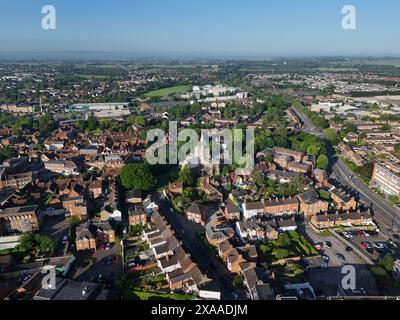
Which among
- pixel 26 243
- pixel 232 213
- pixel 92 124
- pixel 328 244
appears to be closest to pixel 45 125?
pixel 92 124

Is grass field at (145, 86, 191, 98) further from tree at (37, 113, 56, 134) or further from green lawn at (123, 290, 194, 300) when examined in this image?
green lawn at (123, 290, 194, 300)

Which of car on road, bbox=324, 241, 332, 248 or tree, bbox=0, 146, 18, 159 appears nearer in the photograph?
car on road, bbox=324, 241, 332, 248

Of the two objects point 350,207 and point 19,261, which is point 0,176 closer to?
point 19,261

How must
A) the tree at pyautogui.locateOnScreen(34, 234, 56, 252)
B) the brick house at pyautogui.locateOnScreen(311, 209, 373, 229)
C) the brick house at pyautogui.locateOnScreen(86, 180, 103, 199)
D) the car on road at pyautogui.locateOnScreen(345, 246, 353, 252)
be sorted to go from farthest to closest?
the brick house at pyautogui.locateOnScreen(86, 180, 103, 199)
the brick house at pyautogui.locateOnScreen(311, 209, 373, 229)
the car on road at pyautogui.locateOnScreen(345, 246, 353, 252)
the tree at pyautogui.locateOnScreen(34, 234, 56, 252)

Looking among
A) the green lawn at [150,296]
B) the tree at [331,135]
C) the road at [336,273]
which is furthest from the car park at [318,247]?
the tree at [331,135]

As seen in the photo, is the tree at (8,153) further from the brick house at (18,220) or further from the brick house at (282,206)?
the brick house at (282,206)

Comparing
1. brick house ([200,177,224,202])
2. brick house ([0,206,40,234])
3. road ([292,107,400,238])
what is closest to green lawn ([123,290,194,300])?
brick house ([0,206,40,234])

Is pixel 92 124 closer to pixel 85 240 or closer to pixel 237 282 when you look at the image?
pixel 85 240
